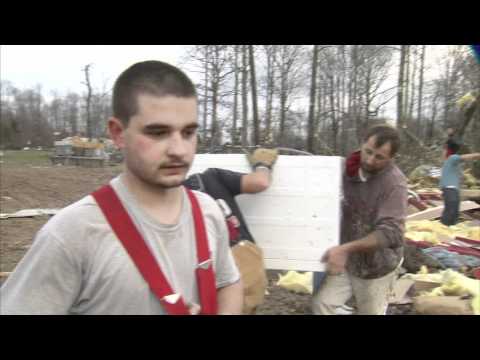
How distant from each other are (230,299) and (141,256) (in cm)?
44

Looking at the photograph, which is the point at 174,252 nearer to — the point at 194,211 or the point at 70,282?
the point at 194,211

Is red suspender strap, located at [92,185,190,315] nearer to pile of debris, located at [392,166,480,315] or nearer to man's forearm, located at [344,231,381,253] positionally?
man's forearm, located at [344,231,381,253]

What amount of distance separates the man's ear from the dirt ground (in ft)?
10.3

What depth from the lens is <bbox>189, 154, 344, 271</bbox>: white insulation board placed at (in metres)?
2.81

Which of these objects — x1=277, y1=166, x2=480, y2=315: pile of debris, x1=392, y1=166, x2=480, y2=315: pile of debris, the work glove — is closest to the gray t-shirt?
the work glove

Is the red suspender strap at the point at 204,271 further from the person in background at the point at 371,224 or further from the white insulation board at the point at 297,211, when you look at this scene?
the person in background at the point at 371,224

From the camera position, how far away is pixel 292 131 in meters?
14.8

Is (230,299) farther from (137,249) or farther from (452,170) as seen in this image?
(452,170)

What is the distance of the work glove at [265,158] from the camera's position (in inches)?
110

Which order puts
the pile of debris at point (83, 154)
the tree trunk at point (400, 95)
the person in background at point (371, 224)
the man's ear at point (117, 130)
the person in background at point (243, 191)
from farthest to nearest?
1. the pile of debris at point (83, 154)
2. the tree trunk at point (400, 95)
3. the person in background at point (371, 224)
4. the person in background at point (243, 191)
5. the man's ear at point (117, 130)

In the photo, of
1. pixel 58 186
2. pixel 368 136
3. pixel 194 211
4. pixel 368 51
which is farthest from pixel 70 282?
pixel 58 186

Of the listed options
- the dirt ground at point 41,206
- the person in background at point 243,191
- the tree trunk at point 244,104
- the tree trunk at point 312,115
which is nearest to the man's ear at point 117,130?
the person in background at point 243,191

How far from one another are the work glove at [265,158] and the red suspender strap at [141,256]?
159 cm

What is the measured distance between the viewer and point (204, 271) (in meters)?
1.38
